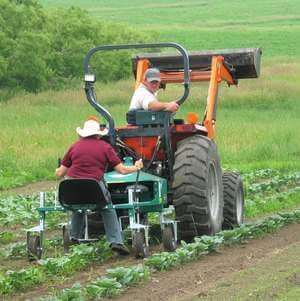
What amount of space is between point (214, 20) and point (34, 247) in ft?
239

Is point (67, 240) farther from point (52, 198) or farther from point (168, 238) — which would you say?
point (52, 198)

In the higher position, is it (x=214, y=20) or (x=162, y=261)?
(x=162, y=261)

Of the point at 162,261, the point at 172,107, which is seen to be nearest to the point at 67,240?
the point at 162,261

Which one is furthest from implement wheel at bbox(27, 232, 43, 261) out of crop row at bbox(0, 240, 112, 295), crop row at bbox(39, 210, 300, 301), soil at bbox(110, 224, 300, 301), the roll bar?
the roll bar

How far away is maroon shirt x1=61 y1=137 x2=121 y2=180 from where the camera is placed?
11172mm

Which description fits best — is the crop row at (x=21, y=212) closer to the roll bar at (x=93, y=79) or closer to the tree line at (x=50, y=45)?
the roll bar at (x=93, y=79)

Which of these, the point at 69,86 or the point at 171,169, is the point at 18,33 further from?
the point at 171,169

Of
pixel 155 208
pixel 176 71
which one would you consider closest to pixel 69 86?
pixel 176 71

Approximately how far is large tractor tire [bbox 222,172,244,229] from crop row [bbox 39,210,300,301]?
452 mm

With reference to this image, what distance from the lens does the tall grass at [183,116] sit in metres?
23.1

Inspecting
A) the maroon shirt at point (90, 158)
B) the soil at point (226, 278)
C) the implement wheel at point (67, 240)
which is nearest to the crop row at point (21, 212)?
the implement wheel at point (67, 240)

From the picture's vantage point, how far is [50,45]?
41.7m

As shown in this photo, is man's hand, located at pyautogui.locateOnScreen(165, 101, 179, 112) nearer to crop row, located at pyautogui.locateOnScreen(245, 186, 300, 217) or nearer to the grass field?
crop row, located at pyautogui.locateOnScreen(245, 186, 300, 217)

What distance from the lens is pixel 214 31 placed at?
71062mm
